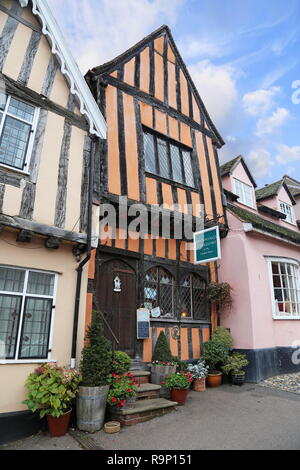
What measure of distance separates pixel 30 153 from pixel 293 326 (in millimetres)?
8881

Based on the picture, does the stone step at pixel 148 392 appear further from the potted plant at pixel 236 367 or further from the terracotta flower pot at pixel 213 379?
the potted plant at pixel 236 367

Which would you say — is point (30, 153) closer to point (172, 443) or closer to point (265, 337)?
point (172, 443)

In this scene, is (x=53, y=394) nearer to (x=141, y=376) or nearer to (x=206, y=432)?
(x=206, y=432)

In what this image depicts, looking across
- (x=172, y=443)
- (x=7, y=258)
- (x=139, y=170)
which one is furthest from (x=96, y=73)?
(x=172, y=443)

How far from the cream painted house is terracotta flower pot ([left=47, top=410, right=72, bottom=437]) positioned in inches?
14.1

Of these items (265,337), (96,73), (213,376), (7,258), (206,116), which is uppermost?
(206,116)

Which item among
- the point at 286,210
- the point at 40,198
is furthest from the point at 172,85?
the point at 286,210

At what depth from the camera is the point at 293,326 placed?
31.1ft

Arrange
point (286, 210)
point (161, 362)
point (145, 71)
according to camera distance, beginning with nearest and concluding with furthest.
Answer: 1. point (161, 362)
2. point (145, 71)
3. point (286, 210)

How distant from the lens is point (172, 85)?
32.2 ft

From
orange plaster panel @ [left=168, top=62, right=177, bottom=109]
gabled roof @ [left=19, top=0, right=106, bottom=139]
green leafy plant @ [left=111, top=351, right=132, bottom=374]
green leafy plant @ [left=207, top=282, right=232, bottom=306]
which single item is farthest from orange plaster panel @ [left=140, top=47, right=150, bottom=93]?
green leafy plant @ [left=111, top=351, right=132, bottom=374]

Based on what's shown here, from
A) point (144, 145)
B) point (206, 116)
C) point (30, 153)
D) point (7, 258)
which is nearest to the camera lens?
point (7, 258)

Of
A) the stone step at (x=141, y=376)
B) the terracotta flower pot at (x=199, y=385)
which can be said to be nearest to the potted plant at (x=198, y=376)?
the terracotta flower pot at (x=199, y=385)

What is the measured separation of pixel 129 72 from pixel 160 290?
6204 millimetres
